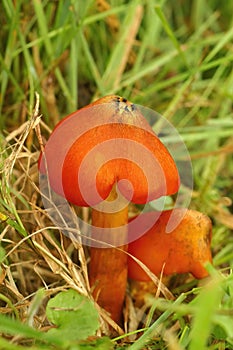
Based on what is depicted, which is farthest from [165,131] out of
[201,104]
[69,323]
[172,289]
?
[69,323]

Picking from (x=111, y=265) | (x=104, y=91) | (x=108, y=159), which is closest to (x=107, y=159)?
(x=108, y=159)

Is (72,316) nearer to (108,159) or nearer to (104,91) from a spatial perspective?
(108,159)

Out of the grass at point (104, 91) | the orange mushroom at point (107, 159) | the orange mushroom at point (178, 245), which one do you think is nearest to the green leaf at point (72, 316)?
the grass at point (104, 91)

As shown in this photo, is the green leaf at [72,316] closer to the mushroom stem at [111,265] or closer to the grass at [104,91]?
the grass at [104,91]

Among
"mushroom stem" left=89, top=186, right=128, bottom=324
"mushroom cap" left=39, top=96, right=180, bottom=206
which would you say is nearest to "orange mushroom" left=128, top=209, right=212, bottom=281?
"mushroom stem" left=89, top=186, right=128, bottom=324

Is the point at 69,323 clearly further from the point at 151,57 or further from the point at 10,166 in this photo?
the point at 151,57

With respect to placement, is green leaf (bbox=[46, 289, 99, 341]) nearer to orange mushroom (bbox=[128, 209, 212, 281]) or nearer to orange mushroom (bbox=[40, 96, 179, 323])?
orange mushroom (bbox=[40, 96, 179, 323])
